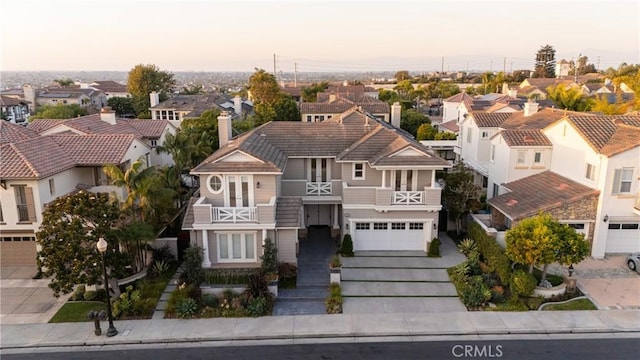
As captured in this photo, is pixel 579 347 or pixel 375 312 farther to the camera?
pixel 375 312

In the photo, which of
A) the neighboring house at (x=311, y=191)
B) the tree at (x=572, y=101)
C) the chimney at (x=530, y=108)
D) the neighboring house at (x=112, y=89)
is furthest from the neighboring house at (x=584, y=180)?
the neighboring house at (x=112, y=89)

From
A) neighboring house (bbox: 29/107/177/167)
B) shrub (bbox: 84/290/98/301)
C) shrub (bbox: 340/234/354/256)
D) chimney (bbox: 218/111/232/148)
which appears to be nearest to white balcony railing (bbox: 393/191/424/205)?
shrub (bbox: 340/234/354/256)

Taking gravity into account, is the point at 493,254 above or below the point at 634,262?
above

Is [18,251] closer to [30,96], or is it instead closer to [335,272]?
[335,272]

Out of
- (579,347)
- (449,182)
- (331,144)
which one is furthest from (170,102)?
(579,347)

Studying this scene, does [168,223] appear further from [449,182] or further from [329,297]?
[449,182]

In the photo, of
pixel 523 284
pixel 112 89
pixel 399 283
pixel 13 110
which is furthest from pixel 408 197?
pixel 112 89
